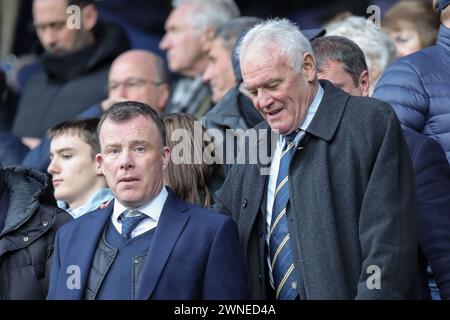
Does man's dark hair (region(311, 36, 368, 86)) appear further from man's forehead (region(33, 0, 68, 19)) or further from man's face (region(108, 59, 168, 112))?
man's forehead (region(33, 0, 68, 19))

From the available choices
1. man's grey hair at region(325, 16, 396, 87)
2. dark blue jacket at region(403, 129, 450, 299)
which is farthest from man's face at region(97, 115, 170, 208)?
man's grey hair at region(325, 16, 396, 87)

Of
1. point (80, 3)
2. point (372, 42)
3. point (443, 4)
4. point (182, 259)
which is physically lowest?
point (182, 259)

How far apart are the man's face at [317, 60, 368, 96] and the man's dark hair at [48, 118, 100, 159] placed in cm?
145

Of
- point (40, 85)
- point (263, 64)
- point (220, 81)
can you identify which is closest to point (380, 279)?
point (263, 64)

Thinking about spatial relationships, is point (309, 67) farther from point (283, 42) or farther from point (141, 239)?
point (141, 239)

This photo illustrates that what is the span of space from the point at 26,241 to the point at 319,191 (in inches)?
60.9

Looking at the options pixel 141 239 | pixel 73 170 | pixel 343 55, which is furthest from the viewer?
pixel 73 170

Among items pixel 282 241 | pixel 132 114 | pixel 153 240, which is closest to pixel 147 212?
pixel 153 240

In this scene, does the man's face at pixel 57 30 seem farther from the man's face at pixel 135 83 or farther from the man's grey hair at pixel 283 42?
the man's grey hair at pixel 283 42

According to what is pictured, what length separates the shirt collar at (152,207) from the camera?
18.2ft

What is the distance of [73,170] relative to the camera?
6.95 m

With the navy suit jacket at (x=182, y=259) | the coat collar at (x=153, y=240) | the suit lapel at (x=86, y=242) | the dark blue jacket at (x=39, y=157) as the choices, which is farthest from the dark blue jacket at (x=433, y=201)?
the dark blue jacket at (x=39, y=157)
